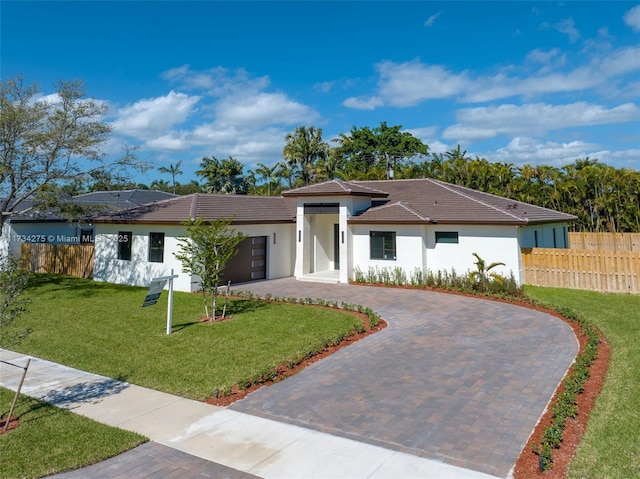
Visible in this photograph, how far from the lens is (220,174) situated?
159 ft

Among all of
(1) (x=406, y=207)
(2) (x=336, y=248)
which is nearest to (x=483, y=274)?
(1) (x=406, y=207)

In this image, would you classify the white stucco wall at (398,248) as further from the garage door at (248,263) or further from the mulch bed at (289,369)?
the mulch bed at (289,369)

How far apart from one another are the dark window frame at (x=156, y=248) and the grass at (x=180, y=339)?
3.36m

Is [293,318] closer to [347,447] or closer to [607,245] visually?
[347,447]

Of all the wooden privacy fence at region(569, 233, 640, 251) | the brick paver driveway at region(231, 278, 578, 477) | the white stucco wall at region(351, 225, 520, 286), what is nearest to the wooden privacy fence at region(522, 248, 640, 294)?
the white stucco wall at region(351, 225, 520, 286)

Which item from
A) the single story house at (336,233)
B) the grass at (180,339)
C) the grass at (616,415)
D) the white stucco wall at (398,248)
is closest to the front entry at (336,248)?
the single story house at (336,233)

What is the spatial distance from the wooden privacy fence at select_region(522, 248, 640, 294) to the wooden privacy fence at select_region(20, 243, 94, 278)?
73.8 ft

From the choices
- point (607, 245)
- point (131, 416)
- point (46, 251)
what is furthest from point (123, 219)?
point (607, 245)

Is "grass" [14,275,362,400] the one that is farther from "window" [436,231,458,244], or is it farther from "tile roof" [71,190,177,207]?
"tile roof" [71,190,177,207]

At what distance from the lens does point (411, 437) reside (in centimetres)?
589

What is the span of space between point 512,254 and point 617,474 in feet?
47.7

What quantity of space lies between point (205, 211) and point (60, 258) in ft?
35.8

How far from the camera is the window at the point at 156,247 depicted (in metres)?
19.3

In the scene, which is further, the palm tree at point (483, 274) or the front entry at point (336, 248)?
the front entry at point (336, 248)
